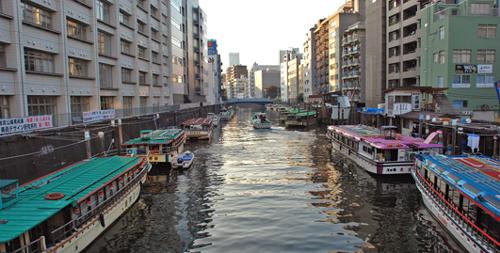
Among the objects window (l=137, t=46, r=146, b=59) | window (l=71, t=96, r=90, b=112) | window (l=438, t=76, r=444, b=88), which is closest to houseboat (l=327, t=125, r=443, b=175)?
window (l=438, t=76, r=444, b=88)

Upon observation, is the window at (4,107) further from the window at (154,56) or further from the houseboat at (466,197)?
the window at (154,56)

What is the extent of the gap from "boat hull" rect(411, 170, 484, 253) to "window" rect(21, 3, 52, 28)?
34.3m

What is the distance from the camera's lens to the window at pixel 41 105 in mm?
29991

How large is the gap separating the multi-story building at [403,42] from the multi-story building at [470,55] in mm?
12906

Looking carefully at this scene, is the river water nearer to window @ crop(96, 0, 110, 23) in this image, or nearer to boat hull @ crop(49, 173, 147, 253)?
boat hull @ crop(49, 173, 147, 253)

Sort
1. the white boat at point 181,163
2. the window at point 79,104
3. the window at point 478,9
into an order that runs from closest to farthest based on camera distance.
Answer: the white boat at point 181,163
the window at point 79,104
the window at point 478,9

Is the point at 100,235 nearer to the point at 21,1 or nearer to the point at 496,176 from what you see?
the point at 496,176

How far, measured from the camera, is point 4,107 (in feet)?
86.7

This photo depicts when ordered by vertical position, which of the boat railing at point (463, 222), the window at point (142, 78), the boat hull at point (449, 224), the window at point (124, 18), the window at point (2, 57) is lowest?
the boat hull at point (449, 224)

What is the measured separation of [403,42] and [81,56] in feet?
173

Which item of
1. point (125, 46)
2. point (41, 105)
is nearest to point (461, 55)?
point (125, 46)

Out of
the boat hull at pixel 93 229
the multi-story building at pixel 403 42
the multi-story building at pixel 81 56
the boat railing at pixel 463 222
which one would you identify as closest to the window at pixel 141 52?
the multi-story building at pixel 81 56

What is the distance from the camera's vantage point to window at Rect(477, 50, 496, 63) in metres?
41.5

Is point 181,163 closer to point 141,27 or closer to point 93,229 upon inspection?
point 93,229
